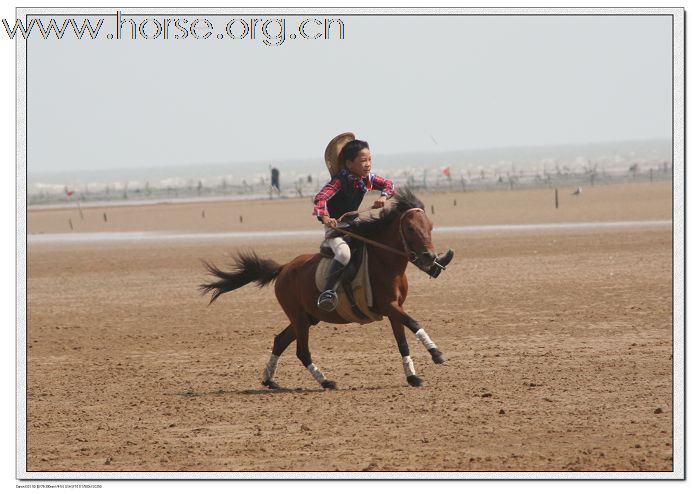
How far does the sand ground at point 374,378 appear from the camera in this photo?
9.77m

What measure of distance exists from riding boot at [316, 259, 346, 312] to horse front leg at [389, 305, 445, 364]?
0.55 m

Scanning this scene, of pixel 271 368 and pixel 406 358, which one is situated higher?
pixel 406 358

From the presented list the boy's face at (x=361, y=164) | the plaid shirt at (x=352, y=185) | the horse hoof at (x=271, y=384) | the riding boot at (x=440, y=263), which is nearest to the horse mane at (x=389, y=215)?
the plaid shirt at (x=352, y=185)

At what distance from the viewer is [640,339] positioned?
1509cm

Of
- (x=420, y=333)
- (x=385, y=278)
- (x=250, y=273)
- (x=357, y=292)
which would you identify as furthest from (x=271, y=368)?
(x=420, y=333)

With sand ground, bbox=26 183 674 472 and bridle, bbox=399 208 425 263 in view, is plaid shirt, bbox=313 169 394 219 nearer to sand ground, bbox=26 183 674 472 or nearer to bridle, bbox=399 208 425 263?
bridle, bbox=399 208 425 263

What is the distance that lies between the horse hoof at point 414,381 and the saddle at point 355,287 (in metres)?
0.70

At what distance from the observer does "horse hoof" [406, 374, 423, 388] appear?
12242mm

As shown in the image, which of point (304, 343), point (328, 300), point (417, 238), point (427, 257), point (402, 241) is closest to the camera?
point (427, 257)

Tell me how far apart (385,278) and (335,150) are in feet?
4.26

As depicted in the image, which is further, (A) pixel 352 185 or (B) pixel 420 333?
(A) pixel 352 185

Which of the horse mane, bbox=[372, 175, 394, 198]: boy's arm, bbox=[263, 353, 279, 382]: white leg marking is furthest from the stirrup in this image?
bbox=[263, 353, 279, 382]: white leg marking

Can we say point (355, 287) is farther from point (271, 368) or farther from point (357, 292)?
point (271, 368)

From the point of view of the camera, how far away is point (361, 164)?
1176cm
